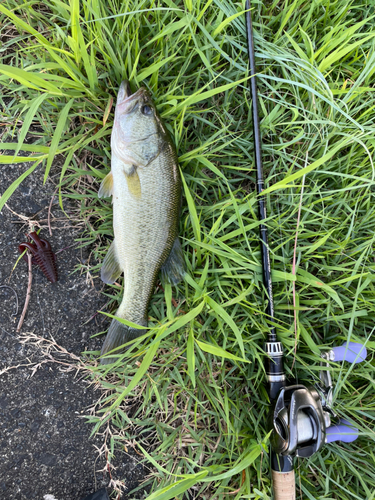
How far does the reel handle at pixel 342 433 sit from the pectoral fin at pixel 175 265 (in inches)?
50.4

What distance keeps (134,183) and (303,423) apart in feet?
5.24

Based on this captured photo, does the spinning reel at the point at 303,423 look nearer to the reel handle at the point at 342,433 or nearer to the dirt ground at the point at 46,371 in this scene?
the reel handle at the point at 342,433

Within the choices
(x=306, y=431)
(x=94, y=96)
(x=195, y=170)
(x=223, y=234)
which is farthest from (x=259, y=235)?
(x=94, y=96)

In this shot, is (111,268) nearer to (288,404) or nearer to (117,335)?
(117,335)

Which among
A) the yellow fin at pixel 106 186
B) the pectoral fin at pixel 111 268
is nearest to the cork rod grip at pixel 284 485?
the pectoral fin at pixel 111 268

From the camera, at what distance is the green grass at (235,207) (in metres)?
1.94

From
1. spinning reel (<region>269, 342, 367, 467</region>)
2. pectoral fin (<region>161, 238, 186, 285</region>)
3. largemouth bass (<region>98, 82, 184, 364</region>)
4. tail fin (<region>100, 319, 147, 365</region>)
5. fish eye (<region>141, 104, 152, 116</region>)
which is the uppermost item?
fish eye (<region>141, 104, 152, 116</region>)

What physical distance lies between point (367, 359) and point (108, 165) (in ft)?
7.01

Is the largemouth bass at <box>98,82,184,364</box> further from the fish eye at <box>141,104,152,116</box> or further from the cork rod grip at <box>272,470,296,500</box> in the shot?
the cork rod grip at <box>272,470,296,500</box>

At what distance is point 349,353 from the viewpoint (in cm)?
198

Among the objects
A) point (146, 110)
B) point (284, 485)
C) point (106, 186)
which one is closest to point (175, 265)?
point (106, 186)

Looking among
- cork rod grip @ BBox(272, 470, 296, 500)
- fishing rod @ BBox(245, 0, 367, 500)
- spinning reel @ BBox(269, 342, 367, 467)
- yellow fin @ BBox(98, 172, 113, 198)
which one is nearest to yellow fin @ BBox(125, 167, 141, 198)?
yellow fin @ BBox(98, 172, 113, 198)

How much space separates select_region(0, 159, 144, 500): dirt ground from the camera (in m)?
2.02

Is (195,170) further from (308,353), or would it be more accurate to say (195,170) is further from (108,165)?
(308,353)
